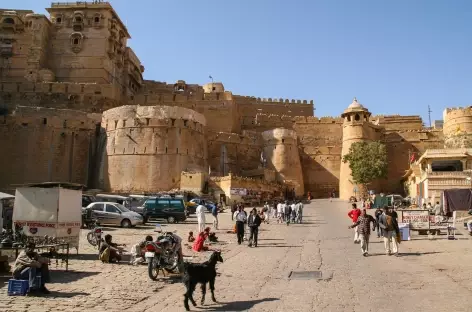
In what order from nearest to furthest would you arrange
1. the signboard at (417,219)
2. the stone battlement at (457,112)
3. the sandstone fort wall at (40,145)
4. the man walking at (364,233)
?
the man walking at (364,233)
the signboard at (417,219)
the sandstone fort wall at (40,145)
the stone battlement at (457,112)

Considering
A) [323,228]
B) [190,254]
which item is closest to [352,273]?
[190,254]

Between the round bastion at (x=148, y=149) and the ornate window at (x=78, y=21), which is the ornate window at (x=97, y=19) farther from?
the round bastion at (x=148, y=149)

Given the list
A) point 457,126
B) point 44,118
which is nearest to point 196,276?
point 44,118

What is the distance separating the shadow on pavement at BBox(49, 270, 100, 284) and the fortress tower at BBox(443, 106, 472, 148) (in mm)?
37149

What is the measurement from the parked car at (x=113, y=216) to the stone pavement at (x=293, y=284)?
19.0ft

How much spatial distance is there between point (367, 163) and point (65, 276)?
30.5 meters

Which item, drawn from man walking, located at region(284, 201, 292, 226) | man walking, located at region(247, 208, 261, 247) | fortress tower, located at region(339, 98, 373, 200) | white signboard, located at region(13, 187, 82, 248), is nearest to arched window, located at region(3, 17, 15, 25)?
fortress tower, located at region(339, 98, 373, 200)

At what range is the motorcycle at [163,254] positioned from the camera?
8.49 metres

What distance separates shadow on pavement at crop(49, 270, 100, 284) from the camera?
8.26m

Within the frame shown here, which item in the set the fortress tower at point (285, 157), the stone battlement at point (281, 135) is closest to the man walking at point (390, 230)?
the fortress tower at point (285, 157)

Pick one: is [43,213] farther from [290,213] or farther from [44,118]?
[44,118]

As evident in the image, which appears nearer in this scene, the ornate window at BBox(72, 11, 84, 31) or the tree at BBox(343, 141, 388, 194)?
the tree at BBox(343, 141, 388, 194)

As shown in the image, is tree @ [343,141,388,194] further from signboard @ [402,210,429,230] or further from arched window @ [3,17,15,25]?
arched window @ [3,17,15,25]

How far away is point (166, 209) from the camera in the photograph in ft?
69.7
